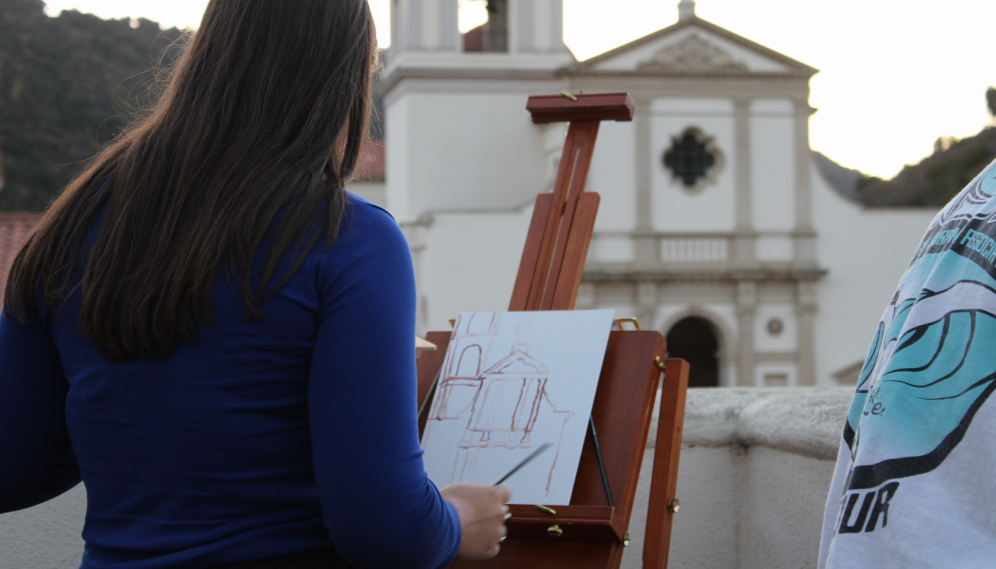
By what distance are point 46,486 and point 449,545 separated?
0.47m

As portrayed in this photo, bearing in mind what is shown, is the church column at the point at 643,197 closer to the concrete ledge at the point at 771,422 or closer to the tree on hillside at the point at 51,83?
the concrete ledge at the point at 771,422

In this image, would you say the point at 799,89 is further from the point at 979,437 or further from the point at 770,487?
the point at 979,437

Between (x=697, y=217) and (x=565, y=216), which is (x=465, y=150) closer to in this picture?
(x=697, y=217)

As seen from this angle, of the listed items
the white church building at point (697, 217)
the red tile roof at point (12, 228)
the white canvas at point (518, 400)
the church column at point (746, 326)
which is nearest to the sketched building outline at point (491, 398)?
the white canvas at point (518, 400)

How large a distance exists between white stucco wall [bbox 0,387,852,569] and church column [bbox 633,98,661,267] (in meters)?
13.7

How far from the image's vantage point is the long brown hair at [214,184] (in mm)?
810

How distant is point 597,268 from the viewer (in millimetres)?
15883

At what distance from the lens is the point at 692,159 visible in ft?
54.0

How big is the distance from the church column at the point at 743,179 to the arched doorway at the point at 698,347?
161cm

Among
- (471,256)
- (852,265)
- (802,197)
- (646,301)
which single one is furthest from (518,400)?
(852,265)

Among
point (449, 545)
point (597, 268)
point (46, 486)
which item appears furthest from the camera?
point (597, 268)

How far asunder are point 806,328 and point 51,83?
25.8 meters

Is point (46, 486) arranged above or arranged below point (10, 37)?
below

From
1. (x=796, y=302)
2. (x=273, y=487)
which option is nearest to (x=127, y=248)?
(x=273, y=487)
